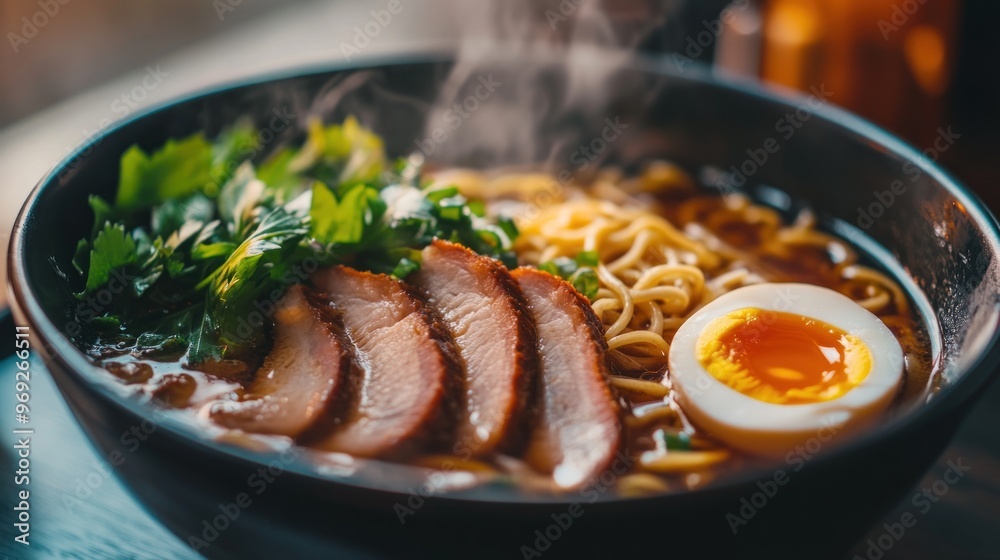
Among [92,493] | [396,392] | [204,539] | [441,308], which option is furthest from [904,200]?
[92,493]

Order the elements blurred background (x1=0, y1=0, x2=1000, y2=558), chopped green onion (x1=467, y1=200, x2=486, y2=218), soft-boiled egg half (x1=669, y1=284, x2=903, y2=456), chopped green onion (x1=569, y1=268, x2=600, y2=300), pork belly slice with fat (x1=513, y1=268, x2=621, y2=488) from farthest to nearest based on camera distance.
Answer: blurred background (x1=0, y1=0, x2=1000, y2=558)
chopped green onion (x1=467, y1=200, x2=486, y2=218)
chopped green onion (x1=569, y1=268, x2=600, y2=300)
soft-boiled egg half (x1=669, y1=284, x2=903, y2=456)
pork belly slice with fat (x1=513, y1=268, x2=621, y2=488)

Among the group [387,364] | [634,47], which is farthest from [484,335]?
[634,47]

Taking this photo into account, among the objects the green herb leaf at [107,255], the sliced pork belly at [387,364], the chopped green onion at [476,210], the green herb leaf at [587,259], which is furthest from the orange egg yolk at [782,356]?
the green herb leaf at [107,255]

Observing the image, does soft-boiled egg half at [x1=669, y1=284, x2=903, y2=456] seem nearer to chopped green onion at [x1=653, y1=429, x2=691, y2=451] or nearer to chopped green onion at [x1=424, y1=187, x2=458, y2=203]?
chopped green onion at [x1=653, y1=429, x2=691, y2=451]

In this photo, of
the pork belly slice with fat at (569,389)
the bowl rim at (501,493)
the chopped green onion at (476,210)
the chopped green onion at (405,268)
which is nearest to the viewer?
the bowl rim at (501,493)

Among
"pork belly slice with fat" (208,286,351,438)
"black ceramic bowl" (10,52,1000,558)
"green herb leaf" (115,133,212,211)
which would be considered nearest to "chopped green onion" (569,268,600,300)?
"pork belly slice with fat" (208,286,351,438)

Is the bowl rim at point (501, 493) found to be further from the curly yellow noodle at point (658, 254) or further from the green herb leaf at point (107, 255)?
the curly yellow noodle at point (658, 254)

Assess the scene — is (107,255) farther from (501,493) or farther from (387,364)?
(501,493)

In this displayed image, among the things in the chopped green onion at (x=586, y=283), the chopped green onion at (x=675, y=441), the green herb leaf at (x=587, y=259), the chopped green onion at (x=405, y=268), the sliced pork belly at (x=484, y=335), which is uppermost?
the chopped green onion at (x=405, y=268)
